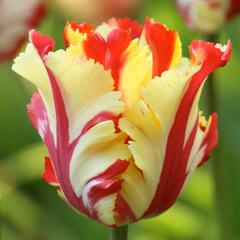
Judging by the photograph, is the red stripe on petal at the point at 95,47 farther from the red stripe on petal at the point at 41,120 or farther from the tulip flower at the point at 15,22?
the tulip flower at the point at 15,22

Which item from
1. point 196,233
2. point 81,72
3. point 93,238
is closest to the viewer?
point 81,72

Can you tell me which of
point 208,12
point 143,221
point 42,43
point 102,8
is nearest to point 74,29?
point 42,43

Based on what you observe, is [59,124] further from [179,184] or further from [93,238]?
[93,238]

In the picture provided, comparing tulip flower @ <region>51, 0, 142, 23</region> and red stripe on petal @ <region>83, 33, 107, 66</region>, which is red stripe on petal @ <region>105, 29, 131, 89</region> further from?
tulip flower @ <region>51, 0, 142, 23</region>

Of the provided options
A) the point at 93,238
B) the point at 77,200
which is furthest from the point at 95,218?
the point at 93,238

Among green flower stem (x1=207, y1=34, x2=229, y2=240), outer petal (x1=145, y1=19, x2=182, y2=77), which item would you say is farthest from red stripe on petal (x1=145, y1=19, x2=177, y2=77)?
green flower stem (x1=207, y1=34, x2=229, y2=240)
